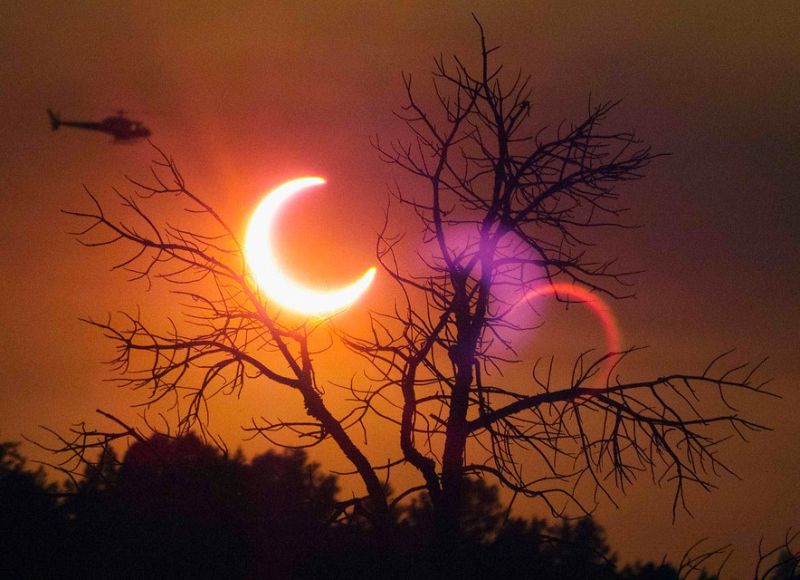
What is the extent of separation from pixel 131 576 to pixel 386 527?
281cm

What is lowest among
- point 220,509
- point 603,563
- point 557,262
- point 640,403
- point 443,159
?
point 603,563

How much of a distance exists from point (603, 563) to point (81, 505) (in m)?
4.65

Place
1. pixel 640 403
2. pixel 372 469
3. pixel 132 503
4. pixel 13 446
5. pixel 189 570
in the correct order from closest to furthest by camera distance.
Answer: pixel 640 403 < pixel 372 469 < pixel 189 570 < pixel 132 503 < pixel 13 446

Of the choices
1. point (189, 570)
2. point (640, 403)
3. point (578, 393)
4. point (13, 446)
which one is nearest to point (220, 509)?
point (189, 570)

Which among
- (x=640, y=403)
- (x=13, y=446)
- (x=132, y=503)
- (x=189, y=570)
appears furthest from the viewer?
(x=13, y=446)

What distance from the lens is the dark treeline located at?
22.4 ft

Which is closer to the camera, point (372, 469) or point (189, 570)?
point (372, 469)

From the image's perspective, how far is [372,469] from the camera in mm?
6926

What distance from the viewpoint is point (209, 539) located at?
A: 7.48 m

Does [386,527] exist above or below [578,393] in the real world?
below

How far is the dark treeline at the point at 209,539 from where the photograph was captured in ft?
22.4

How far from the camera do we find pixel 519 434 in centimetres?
651

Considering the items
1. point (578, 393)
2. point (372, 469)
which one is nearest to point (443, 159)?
point (578, 393)

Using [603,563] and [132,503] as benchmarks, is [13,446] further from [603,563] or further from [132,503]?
[603,563]
